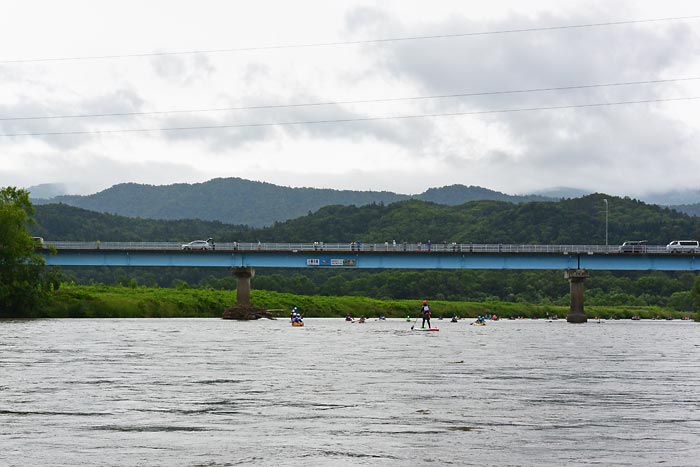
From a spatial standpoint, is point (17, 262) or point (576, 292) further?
point (576, 292)

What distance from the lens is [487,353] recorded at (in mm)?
57562

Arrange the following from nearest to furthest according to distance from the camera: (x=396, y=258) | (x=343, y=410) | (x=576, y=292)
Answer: (x=343, y=410) → (x=576, y=292) → (x=396, y=258)

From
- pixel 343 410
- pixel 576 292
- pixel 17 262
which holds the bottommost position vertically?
pixel 576 292

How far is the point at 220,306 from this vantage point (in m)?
150

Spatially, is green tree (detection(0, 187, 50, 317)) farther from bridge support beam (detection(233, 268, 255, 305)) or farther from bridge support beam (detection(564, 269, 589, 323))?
bridge support beam (detection(564, 269, 589, 323))

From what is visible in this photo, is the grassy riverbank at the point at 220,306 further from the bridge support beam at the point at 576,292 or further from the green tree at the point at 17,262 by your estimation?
the bridge support beam at the point at 576,292

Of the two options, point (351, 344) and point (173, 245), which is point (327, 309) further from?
point (351, 344)

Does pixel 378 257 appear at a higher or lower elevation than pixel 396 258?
higher

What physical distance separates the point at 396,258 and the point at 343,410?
12535 cm

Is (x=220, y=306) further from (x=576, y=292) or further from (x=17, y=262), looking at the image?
(x=576, y=292)

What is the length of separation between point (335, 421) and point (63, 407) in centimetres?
796

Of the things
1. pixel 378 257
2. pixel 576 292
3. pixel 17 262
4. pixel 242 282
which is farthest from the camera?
pixel 378 257

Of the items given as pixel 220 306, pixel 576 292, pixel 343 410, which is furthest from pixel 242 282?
pixel 343 410

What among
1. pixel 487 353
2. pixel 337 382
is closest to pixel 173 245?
pixel 487 353
